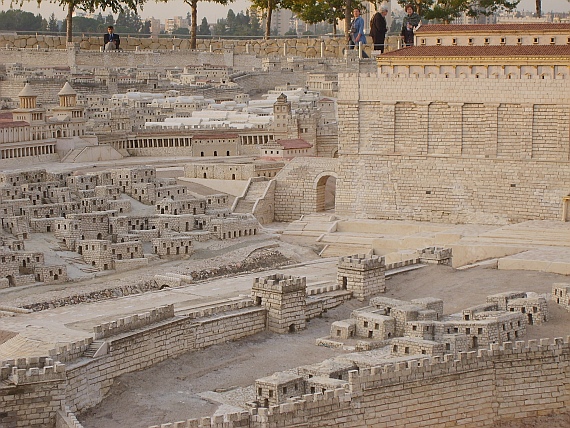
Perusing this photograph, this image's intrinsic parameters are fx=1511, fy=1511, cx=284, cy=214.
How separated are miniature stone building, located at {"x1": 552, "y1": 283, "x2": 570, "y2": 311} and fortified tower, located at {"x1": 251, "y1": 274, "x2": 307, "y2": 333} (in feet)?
19.9

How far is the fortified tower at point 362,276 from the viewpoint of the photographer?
37.9 m

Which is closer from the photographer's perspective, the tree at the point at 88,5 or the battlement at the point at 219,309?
the battlement at the point at 219,309

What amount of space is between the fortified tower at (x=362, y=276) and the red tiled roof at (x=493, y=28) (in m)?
16.7

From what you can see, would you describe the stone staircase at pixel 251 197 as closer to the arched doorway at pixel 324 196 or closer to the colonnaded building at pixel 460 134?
the arched doorway at pixel 324 196

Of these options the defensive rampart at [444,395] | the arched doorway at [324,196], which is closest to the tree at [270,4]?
the arched doorway at [324,196]

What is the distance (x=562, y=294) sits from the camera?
36.0 meters

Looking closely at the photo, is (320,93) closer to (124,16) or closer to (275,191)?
(275,191)

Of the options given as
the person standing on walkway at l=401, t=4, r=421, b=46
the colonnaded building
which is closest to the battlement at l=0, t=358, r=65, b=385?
the colonnaded building

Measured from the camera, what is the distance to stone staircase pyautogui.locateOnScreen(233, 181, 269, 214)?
176 ft

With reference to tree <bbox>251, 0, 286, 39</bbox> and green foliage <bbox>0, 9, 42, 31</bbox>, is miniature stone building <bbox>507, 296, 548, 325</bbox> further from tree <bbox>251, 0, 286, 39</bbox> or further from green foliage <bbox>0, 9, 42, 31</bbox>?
green foliage <bbox>0, 9, 42, 31</bbox>

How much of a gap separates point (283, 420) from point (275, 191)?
2657 centimetres

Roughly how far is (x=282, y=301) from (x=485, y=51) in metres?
18.4

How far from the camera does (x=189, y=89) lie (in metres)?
73.9

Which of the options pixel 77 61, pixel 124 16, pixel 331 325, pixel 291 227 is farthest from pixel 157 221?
pixel 124 16
